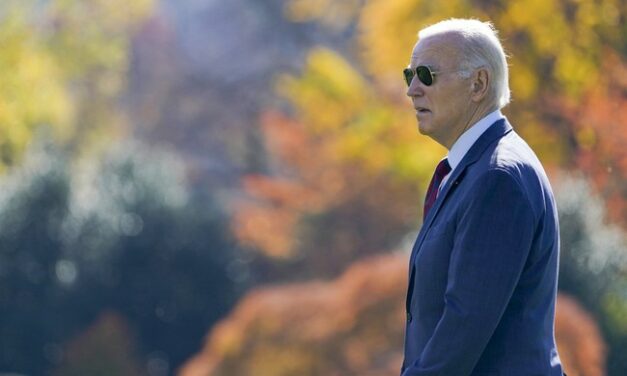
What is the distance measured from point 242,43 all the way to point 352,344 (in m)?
26.8

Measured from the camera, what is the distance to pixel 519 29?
13.2 m

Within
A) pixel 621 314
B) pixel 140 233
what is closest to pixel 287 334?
pixel 621 314

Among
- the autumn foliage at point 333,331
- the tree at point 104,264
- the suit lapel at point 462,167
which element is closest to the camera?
the suit lapel at point 462,167

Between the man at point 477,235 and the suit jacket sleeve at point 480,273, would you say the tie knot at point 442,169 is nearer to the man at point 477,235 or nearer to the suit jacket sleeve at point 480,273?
the man at point 477,235

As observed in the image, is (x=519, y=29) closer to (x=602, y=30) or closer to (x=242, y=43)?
(x=602, y=30)

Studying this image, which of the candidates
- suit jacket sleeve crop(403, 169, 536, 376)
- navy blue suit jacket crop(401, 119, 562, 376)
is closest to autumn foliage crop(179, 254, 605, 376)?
navy blue suit jacket crop(401, 119, 562, 376)

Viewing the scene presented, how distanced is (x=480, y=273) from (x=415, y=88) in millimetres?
497

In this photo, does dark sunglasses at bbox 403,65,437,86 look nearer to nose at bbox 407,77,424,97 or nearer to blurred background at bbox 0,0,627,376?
nose at bbox 407,77,424,97

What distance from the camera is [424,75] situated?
3039 mm

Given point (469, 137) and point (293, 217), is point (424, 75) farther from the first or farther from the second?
point (293, 217)

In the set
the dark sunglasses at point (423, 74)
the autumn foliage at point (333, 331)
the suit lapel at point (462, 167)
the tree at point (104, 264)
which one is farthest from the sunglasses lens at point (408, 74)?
the tree at point (104, 264)

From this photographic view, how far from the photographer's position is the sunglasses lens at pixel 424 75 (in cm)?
303

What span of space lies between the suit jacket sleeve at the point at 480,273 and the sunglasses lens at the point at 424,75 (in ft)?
1.05

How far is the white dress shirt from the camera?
3.01m
